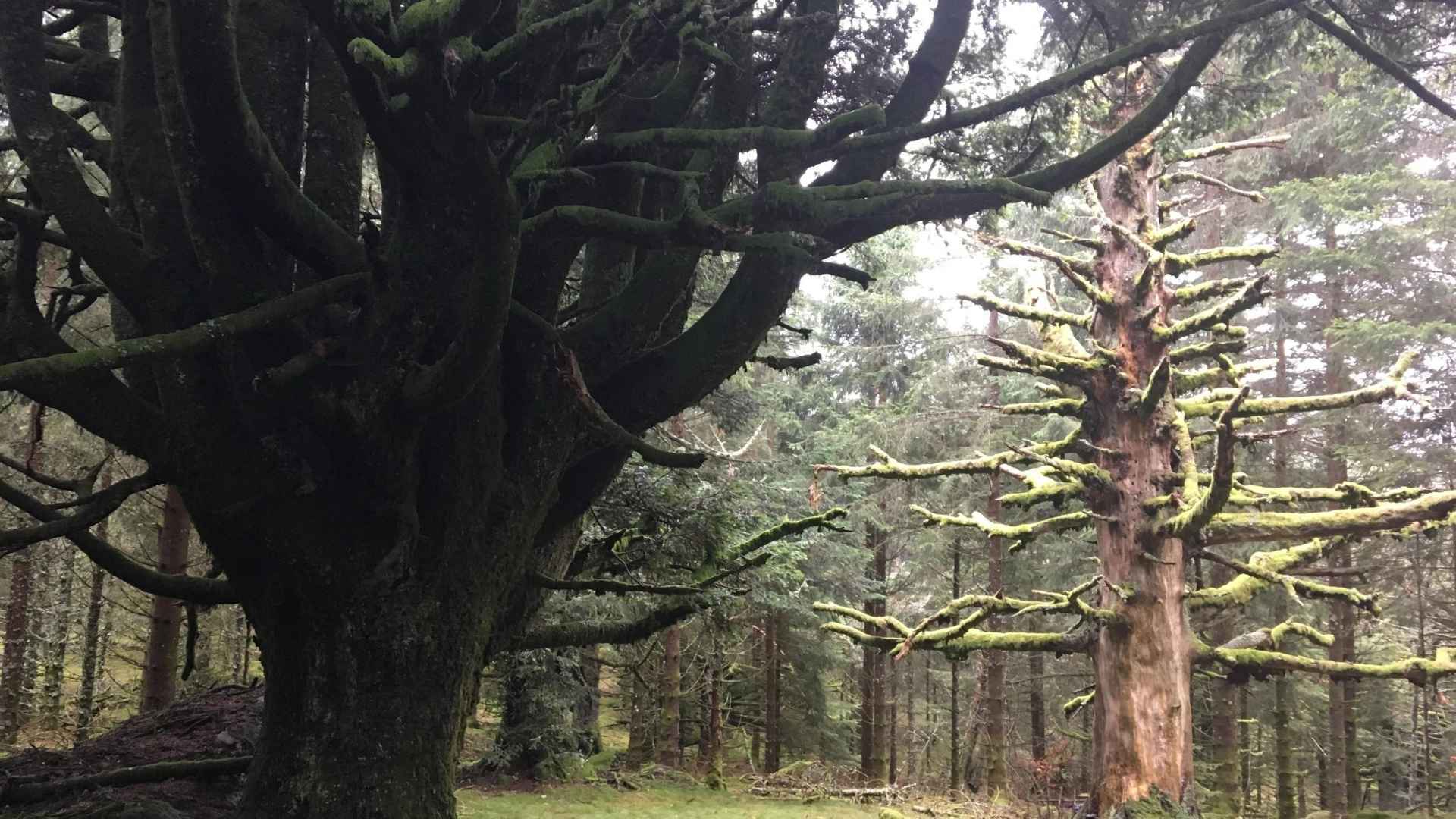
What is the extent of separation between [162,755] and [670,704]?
13366mm

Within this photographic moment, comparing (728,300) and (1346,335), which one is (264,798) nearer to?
(728,300)

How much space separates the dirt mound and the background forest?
68cm

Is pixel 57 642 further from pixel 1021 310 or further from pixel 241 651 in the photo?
pixel 1021 310

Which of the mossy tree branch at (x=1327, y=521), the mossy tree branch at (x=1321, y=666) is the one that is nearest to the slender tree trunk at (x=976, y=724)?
the mossy tree branch at (x=1321, y=666)

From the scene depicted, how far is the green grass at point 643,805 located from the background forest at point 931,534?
34.0 inches

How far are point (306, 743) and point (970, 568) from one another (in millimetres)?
20130

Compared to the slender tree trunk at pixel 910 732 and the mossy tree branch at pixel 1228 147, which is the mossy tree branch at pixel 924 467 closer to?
the mossy tree branch at pixel 1228 147

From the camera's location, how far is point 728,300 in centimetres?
320

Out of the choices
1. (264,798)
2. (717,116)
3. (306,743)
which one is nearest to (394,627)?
(306,743)

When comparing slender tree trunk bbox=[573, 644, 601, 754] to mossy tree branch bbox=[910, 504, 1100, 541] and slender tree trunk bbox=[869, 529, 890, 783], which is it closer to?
slender tree trunk bbox=[869, 529, 890, 783]

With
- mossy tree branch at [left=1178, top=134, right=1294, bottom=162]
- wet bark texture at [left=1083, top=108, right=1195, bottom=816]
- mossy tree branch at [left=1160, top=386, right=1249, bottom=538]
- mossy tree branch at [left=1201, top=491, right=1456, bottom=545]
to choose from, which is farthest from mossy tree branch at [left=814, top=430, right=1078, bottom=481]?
mossy tree branch at [left=1178, top=134, right=1294, bottom=162]

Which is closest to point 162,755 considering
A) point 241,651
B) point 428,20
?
point 428,20

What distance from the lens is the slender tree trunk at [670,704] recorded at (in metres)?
15.0

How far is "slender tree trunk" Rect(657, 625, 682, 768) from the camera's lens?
15.0m
